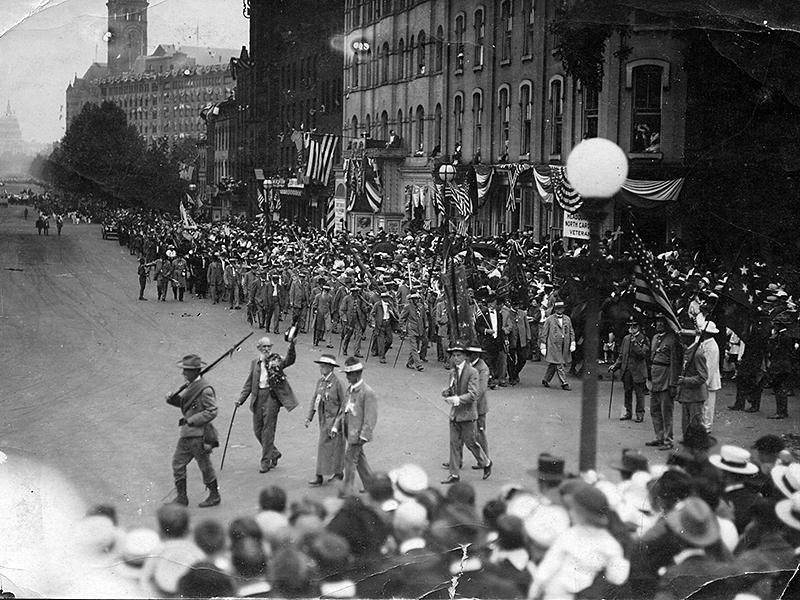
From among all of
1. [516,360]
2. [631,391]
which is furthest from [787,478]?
[516,360]

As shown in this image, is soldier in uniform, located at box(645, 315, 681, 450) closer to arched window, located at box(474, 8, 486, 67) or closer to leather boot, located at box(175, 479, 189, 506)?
arched window, located at box(474, 8, 486, 67)

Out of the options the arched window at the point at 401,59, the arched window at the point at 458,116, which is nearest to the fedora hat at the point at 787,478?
the arched window at the point at 458,116

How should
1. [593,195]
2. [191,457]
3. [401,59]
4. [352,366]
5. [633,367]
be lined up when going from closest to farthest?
[593,195]
[191,457]
[401,59]
[633,367]
[352,366]

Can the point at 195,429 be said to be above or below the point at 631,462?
above

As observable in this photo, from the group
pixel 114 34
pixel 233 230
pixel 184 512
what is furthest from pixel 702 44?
pixel 233 230

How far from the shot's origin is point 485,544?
27.3ft

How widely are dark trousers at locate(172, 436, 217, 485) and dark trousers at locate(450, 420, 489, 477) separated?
2.25 meters

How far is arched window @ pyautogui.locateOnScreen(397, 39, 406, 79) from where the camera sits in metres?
9.78

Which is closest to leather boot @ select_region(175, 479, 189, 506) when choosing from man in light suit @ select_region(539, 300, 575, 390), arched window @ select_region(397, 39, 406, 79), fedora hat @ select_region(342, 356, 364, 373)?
fedora hat @ select_region(342, 356, 364, 373)

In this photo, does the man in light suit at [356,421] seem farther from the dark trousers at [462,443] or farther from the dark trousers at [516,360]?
the dark trousers at [516,360]

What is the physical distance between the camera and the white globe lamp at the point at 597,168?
838cm

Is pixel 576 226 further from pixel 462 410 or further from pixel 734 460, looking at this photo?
pixel 734 460

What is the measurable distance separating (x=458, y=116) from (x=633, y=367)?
3.05 m

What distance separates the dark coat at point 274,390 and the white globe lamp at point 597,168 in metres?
3.74
